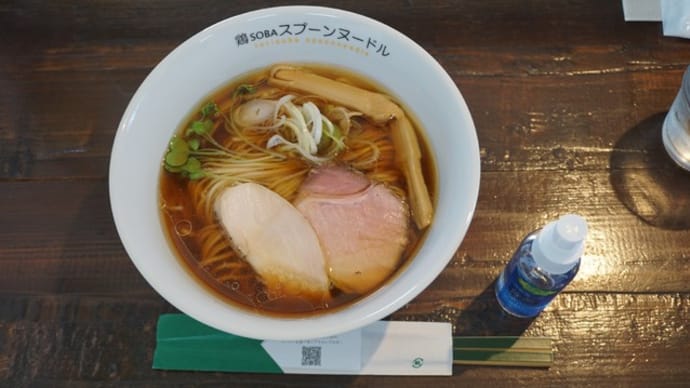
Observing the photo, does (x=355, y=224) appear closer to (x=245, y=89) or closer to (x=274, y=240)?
(x=274, y=240)

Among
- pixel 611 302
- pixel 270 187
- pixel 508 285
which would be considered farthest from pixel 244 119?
pixel 611 302

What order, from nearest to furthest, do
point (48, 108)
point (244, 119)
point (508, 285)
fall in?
point (508, 285) → point (244, 119) → point (48, 108)

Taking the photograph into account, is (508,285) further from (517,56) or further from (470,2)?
(470,2)

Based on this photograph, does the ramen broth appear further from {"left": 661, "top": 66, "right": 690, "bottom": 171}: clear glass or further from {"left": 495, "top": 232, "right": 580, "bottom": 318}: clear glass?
{"left": 661, "top": 66, "right": 690, "bottom": 171}: clear glass

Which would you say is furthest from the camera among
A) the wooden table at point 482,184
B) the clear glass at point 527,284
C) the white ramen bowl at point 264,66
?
the wooden table at point 482,184

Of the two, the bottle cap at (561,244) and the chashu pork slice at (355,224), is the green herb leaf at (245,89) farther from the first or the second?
the bottle cap at (561,244)

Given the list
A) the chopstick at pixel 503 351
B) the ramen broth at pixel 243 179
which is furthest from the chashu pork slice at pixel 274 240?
the chopstick at pixel 503 351

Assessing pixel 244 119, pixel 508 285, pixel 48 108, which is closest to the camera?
pixel 508 285

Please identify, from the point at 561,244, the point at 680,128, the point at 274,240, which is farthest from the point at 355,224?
the point at 680,128
